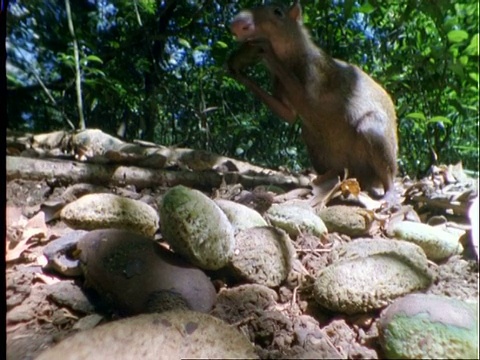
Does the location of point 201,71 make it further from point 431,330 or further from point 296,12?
point 431,330

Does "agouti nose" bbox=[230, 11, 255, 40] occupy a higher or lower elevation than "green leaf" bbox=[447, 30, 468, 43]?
higher

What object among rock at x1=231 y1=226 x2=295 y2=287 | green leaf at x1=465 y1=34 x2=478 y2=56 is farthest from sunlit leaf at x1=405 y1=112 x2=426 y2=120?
rock at x1=231 y1=226 x2=295 y2=287

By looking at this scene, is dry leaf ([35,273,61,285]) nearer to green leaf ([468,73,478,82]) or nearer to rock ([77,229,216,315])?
rock ([77,229,216,315])

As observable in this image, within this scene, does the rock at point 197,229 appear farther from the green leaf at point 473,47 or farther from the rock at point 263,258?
the green leaf at point 473,47

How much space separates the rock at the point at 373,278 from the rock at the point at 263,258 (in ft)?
0.19

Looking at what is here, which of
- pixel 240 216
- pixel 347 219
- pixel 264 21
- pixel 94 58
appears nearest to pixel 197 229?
pixel 240 216

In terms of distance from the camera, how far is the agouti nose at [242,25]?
0.80 metres

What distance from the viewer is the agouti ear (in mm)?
884

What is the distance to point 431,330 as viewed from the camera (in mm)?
574

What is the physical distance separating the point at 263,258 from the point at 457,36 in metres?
0.40

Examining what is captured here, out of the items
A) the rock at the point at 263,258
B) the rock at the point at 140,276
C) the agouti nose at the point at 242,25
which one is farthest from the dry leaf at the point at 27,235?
the agouti nose at the point at 242,25

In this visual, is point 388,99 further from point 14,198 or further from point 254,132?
point 14,198

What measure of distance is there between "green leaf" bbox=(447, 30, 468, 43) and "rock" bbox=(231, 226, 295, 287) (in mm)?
358

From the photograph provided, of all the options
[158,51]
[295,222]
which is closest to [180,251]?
[295,222]
